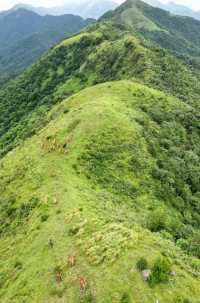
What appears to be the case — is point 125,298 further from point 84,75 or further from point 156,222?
point 84,75

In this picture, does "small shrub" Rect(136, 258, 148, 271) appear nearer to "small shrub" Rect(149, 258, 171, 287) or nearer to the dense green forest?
the dense green forest

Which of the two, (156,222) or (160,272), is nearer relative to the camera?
(160,272)

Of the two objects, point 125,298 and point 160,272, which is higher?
point 160,272

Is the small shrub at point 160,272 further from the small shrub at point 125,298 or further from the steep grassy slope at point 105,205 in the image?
the small shrub at point 125,298

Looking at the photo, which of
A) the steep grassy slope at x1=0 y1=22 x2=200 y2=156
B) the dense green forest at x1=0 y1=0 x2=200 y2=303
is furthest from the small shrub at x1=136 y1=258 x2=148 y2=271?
the steep grassy slope at x1=0 y1=22 x2=200 y2=156

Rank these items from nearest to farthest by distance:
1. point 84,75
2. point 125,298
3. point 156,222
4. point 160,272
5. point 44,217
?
point 125,298 < point 160,272 < point 44,217 < point 156,222 < point 84,75

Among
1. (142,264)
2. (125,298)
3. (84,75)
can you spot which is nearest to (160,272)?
(142,264)

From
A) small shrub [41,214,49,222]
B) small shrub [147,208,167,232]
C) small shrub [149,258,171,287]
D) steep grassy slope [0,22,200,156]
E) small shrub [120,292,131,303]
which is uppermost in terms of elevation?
small shrub [149,258,171,287]
